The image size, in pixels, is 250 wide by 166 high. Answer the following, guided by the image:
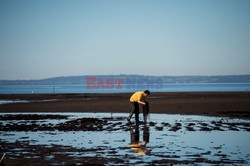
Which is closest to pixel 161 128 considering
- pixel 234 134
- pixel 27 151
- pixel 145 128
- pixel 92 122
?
pixel 145 128

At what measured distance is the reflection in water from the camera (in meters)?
11.9

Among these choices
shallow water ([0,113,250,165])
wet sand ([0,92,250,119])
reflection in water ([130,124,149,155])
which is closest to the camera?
shallow water ([0,113,250,165])

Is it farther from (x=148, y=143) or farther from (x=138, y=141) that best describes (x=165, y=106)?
(x=148, y=143)

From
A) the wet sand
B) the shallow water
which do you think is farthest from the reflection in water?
the wet sand

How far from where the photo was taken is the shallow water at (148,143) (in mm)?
10609

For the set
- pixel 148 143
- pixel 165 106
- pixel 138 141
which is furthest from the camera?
pixel 165 106

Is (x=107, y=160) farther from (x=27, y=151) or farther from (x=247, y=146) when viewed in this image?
(x=247, y=146)

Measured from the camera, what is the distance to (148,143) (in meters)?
13.4

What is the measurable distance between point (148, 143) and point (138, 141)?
27.1 inches

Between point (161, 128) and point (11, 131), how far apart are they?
780 cm

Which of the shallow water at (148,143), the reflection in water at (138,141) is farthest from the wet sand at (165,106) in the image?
the reflection in water at (138,141)

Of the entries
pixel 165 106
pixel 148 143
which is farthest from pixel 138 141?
pixel 165 106

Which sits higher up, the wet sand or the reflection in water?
the reflection in water

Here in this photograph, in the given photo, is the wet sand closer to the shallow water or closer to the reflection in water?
the shallow water
